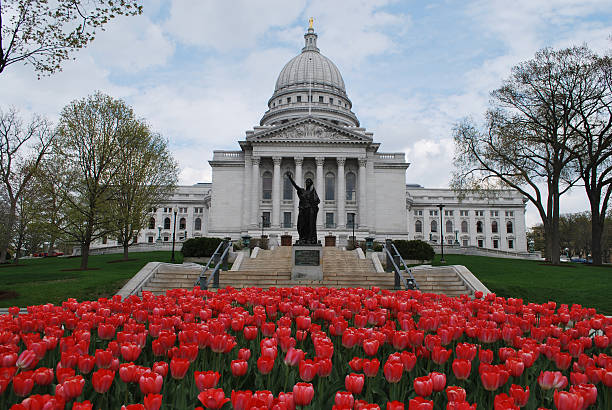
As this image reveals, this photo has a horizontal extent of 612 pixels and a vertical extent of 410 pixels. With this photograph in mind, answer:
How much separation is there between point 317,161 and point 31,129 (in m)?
31.8

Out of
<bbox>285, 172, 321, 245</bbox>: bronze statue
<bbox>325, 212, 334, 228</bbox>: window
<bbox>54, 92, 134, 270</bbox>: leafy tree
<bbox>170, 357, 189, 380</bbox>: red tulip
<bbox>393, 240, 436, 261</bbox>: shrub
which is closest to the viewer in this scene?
<bbox>170, 357, 189, 380</bbox>: red tulip

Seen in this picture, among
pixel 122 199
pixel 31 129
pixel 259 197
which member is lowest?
pixel 122 199

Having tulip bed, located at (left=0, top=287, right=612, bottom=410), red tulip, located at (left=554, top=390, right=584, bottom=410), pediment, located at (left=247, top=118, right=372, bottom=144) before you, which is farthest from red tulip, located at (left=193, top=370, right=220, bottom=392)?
pediment, located at (left=247, top=118, right=372, bottom=144)

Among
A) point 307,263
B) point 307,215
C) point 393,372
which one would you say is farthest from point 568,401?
point 307,215

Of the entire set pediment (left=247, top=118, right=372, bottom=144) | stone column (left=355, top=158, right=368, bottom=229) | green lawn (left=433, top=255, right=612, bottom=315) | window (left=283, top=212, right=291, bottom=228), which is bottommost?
green lawn (left=433, top=255, right=612, bottom=315)

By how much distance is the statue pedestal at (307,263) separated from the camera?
58.7ft

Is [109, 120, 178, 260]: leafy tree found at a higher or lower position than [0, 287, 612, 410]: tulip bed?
higher

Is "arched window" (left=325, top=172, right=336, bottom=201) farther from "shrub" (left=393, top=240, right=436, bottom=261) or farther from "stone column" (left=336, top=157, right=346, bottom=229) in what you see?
"shrub" (left=393, top=240, right=436, bottom=261)

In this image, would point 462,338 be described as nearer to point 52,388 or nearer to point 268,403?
point 268,403

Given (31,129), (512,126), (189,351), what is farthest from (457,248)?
(189,351)

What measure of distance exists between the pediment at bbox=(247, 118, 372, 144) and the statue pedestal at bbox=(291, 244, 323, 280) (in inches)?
1540

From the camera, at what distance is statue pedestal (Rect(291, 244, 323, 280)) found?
17.9m

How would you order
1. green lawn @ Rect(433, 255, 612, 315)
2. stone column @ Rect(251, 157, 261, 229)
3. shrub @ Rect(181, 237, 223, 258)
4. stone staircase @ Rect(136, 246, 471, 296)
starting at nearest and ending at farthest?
green lawn @ Rect(433, 255, 612, 315) < stone staircase @ Rect(136, 246, 471, 296) < shrub @ Rect(181, 237, 223, 258) < stone column @ Rect(251, 157, 261, 229)

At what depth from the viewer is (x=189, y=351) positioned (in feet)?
10.6
